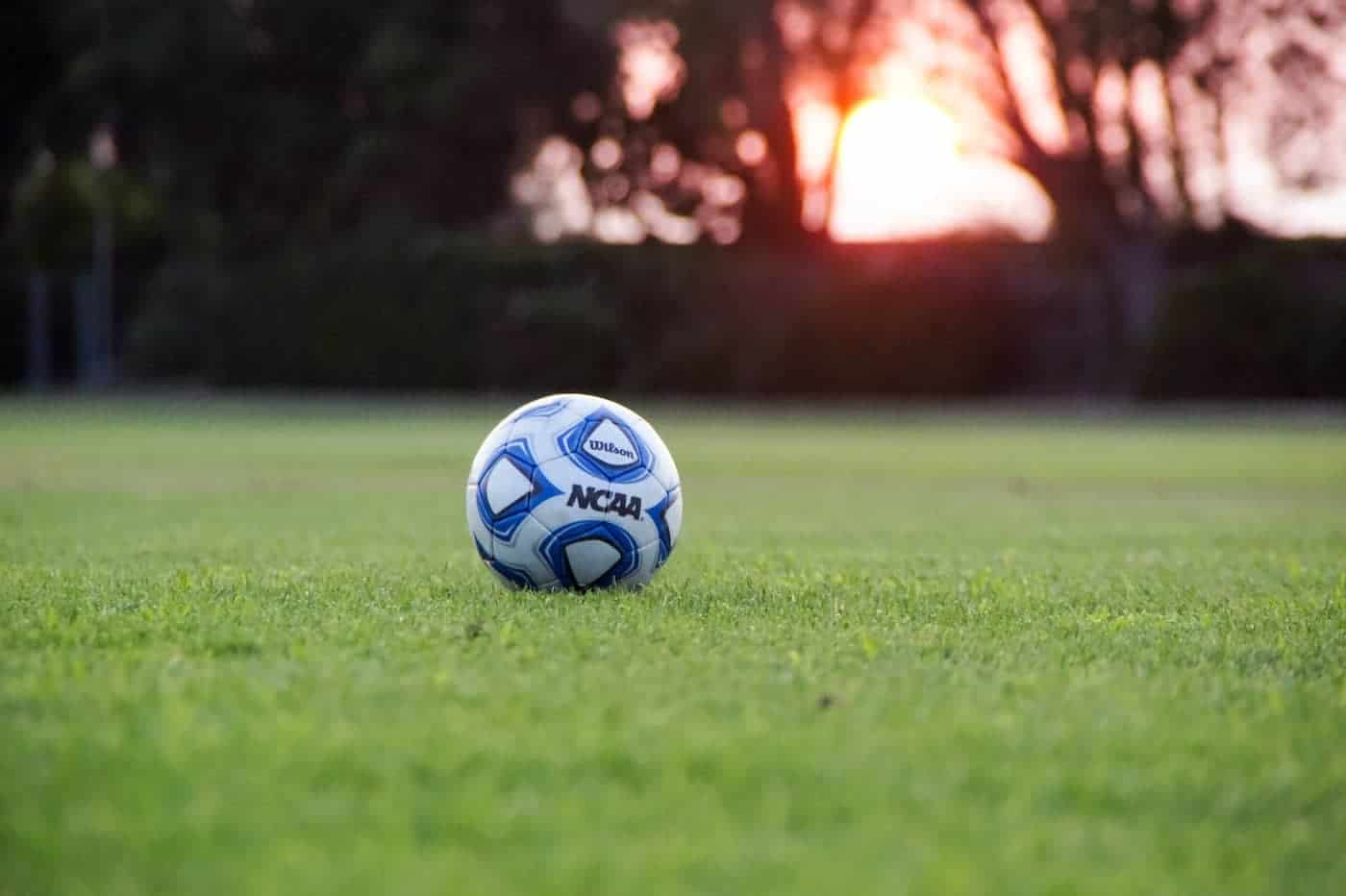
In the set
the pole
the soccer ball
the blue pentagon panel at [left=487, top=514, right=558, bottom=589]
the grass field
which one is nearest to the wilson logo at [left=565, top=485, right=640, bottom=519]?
the soccer ball

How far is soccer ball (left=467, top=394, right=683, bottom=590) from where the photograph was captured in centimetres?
498

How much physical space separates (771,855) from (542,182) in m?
38.5

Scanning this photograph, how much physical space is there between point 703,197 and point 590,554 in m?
32.5

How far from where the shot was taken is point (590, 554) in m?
5.04

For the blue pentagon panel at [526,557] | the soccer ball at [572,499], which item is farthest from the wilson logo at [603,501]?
the blue pentagon panel at [526,557]

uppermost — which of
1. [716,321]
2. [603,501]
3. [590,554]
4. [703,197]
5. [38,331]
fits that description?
[703,197]

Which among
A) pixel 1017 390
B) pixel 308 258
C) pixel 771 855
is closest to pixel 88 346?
pixel 308 258

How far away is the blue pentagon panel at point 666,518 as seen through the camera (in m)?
5.14

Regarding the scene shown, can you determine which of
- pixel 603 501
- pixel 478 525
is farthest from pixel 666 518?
pixel 478 525

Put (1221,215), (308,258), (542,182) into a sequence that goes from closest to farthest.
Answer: (1221,215)
(308,258)
(542,182)

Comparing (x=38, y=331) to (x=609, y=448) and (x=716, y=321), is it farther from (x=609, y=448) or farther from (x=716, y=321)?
(x=609, y=448)

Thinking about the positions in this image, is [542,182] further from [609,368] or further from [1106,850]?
[1106,850]

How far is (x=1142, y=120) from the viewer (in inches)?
1195

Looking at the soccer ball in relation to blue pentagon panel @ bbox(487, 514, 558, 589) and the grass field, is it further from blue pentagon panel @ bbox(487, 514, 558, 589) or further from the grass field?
the grass field
